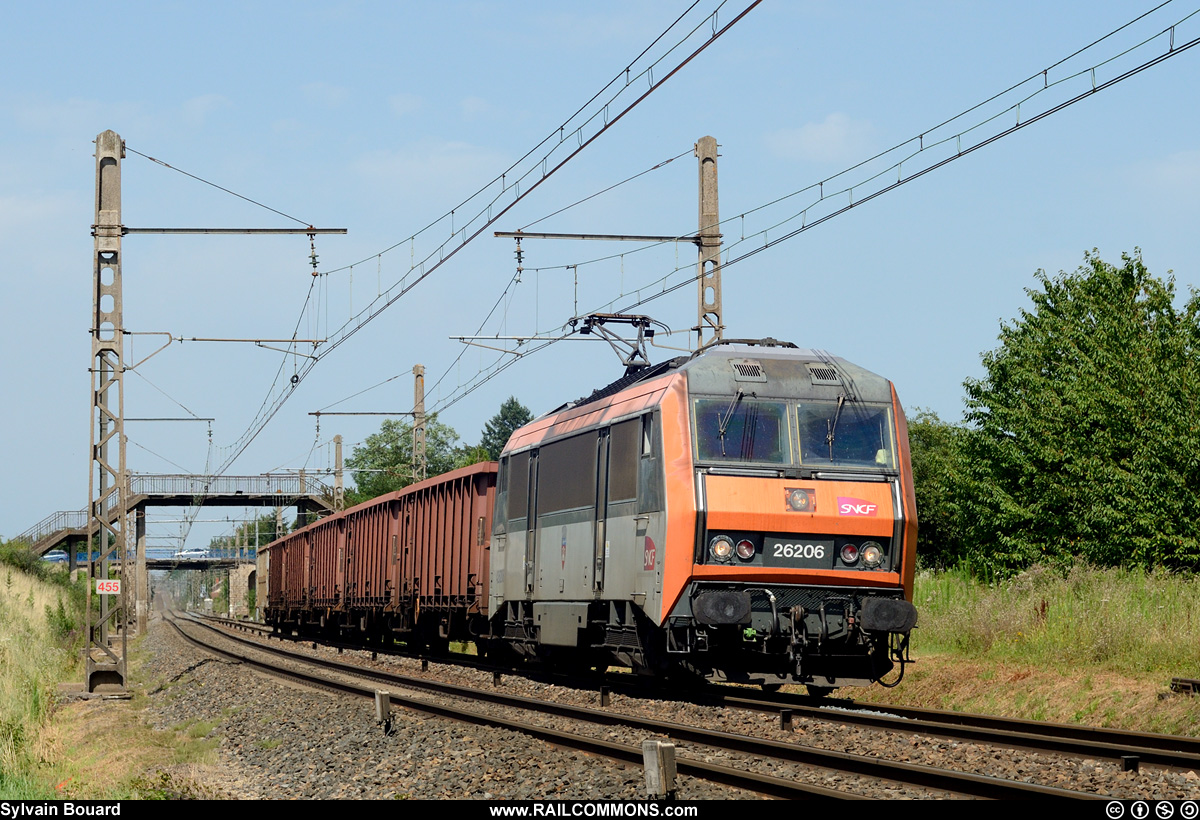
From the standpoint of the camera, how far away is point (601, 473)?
16234 mm

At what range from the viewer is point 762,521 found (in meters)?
13.8

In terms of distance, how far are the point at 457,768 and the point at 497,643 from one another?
13.1 m

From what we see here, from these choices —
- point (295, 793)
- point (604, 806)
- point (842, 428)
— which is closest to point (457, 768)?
point (295, 793)

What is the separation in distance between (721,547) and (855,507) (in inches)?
60.9

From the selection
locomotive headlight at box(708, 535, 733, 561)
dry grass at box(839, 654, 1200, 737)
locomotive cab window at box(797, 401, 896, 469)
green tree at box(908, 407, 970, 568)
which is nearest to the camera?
dry grass at box(839, 654, 1200, 737)

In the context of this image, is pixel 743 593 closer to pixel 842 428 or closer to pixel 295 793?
pixel 842 428

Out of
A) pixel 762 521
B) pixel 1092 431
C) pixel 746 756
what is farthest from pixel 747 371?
pixel 1092 431

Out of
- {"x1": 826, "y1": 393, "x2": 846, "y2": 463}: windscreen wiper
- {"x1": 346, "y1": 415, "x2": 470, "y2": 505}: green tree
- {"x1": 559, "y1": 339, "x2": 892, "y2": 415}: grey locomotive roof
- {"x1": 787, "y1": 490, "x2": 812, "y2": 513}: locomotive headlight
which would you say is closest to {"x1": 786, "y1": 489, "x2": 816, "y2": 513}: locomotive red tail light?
{"x1": 787, "y1": 490, "x2": 812, "y2": 513}: locomotive headlight

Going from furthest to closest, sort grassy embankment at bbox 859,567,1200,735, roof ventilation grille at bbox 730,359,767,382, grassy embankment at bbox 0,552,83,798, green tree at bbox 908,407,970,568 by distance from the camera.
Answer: green tree at bbox 908,407,970,568
roof ventilation grille at bbox 730,359,767,382
grassy embankment at bbox 859,567,1200,735
grassy embankment at bbox 0,552,83,798

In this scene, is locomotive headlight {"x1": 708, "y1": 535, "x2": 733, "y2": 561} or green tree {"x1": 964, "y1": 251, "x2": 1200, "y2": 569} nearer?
locomotive headlight {"x1": 708, "y1": 535, "x2": 733, "y2": 561}

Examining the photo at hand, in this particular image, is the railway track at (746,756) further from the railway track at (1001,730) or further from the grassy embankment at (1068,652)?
the grassy embankment at (1068,652)

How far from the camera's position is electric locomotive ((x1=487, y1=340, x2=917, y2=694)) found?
44.8 ft

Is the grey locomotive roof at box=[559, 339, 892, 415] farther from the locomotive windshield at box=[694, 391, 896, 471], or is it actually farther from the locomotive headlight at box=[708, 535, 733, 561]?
the locomotive headlight at box=[708, 535, 733, 561]

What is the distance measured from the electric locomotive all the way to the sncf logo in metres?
0.01
